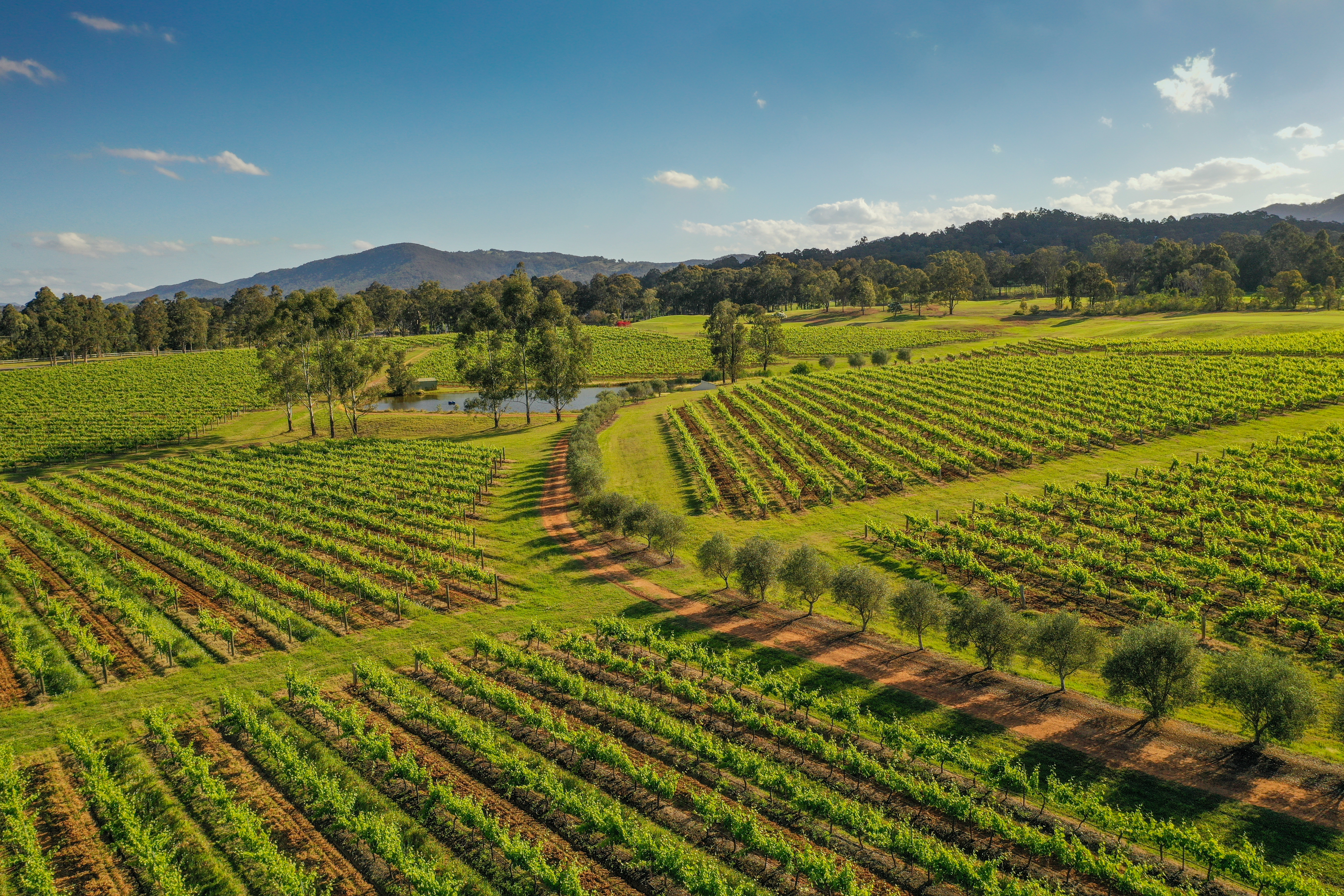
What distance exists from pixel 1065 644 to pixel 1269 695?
5830 mm

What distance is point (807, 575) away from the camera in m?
32.1

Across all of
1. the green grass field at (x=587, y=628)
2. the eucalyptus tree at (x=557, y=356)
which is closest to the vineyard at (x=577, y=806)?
the green grass field at (x=587, y=628)

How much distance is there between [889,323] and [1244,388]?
292 ft

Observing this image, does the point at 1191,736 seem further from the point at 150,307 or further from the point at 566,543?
the point at 150,307

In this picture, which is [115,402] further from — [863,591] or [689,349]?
[863,591]

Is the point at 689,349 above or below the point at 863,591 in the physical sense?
above

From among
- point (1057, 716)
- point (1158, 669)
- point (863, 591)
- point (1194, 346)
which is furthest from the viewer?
point (1194, 346)

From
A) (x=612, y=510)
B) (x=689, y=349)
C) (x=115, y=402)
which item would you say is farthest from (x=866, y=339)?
(x=115, y=402)

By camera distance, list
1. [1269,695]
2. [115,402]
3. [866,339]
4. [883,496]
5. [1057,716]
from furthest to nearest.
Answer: [866,339] < [115,402] < [883,496] < [1057,716] < [1269,695]

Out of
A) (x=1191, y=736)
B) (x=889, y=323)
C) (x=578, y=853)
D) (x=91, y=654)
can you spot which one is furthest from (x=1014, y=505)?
(x=889, y=323)

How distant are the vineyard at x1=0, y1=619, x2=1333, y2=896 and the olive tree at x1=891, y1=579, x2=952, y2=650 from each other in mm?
5963

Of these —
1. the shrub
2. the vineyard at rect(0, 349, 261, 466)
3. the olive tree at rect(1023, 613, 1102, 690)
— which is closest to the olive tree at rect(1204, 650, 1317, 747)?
the olive tree at rect(1023, 613, 1102, 690)

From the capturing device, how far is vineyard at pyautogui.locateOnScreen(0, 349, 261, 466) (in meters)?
74.4

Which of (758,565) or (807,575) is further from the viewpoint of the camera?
(758,565)
